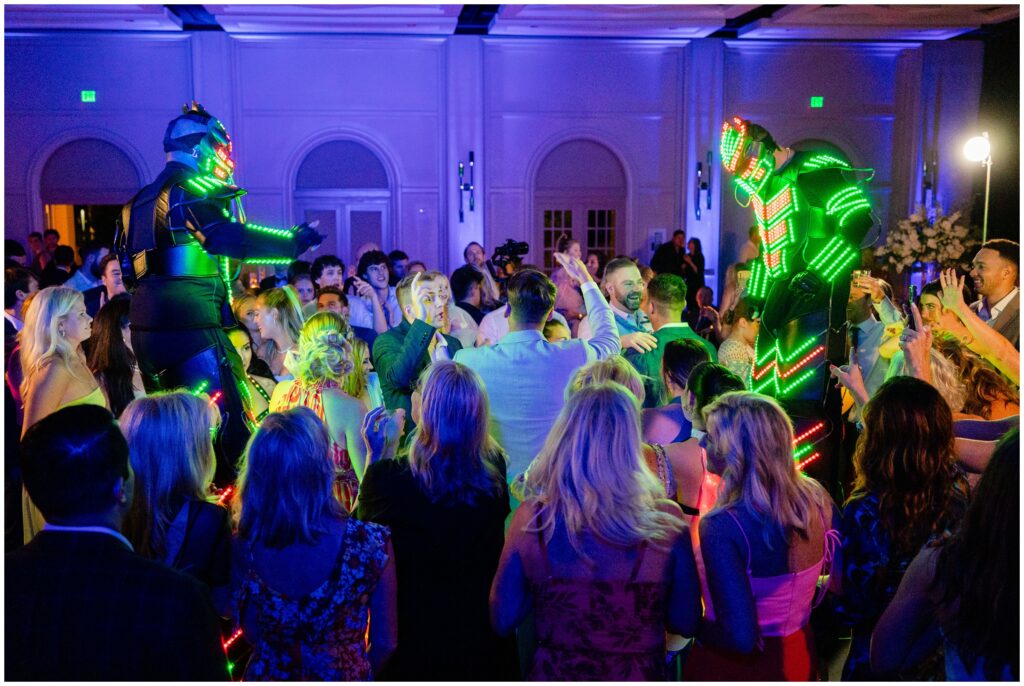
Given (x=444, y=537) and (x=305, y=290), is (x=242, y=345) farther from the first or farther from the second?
(x=444, y=537)

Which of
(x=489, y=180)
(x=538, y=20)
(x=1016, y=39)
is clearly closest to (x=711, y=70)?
(x=538, y=20)

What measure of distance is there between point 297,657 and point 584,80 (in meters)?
11.5

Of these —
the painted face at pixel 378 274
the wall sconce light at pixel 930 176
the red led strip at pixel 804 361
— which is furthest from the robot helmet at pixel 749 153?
the wall sconce light at pixel 930 176

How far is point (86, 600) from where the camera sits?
1.65m

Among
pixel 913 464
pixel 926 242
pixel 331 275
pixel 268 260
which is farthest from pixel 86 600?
pixel 926 242

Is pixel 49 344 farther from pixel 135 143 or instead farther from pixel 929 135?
pixel 929 135

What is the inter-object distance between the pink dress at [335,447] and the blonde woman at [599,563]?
4.40 feet

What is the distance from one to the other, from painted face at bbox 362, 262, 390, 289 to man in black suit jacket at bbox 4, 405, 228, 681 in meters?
5.83

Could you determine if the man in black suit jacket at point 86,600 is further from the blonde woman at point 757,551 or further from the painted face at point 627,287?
the painted face at point 627,287

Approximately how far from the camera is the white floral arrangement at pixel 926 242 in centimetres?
1164

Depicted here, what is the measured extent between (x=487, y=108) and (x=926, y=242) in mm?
6472

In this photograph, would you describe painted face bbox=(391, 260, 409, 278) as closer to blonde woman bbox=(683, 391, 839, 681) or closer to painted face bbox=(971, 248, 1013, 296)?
painted face bbox=(971, 248, 1013, 296)

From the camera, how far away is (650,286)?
4504 mm

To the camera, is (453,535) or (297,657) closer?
(297,657)
